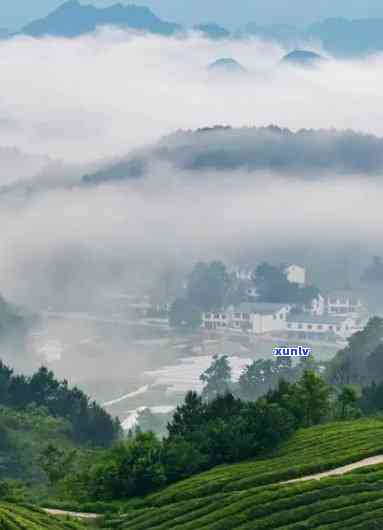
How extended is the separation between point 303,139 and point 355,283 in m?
63.8

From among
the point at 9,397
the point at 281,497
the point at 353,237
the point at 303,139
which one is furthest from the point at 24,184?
the point at 281,497

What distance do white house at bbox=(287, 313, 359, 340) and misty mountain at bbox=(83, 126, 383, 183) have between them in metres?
78.8

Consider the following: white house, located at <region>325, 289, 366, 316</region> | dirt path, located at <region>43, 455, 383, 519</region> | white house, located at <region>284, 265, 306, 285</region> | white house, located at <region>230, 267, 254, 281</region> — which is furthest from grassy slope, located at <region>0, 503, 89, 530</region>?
white house, located at <region>230, 267, 254, 281</region>

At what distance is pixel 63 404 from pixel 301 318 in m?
59.9

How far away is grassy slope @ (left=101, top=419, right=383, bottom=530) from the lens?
67.2 feet

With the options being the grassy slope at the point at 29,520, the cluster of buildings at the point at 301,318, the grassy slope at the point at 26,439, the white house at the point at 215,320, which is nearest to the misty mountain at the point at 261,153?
the cluster of buildings at the point at 301,318

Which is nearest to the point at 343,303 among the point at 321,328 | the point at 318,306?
the point at 318,306

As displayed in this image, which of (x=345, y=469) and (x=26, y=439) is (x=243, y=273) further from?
(x=345, y=469)

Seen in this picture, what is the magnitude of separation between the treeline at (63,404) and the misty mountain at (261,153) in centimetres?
13338

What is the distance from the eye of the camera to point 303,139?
191375mm

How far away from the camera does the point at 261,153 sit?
18612 cm

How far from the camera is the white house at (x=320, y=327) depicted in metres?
104

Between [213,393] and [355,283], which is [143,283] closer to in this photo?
[355,283]

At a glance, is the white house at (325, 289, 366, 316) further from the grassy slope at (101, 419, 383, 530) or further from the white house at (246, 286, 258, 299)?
the grassy slope at (101, 419, 383, 530)
